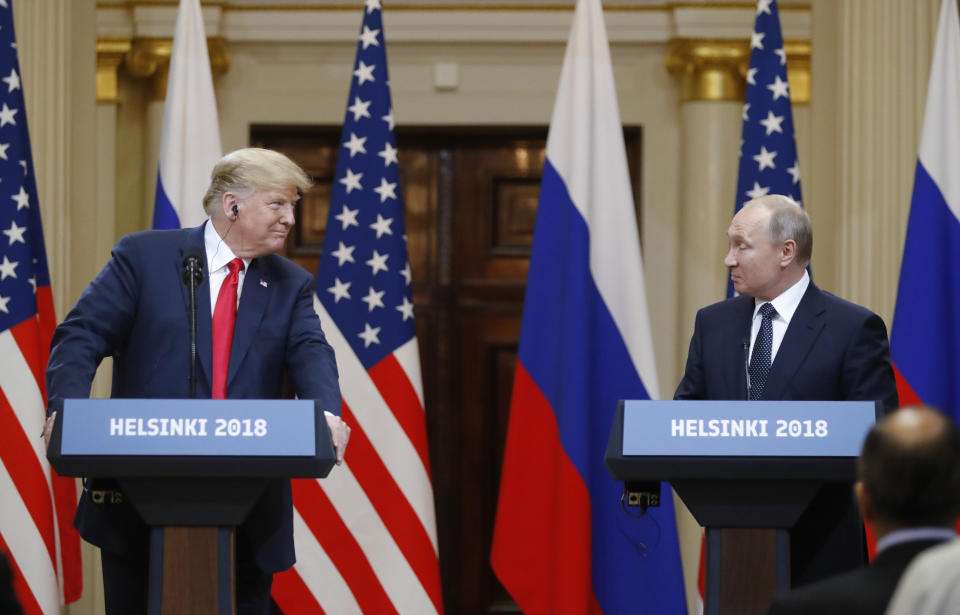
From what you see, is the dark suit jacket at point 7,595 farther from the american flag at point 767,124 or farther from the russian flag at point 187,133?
the american flag at point 767,124

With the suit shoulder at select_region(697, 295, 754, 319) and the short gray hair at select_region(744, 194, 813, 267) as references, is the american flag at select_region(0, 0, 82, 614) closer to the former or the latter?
the suit shoulder at select_region(697, 295, 754, 319)

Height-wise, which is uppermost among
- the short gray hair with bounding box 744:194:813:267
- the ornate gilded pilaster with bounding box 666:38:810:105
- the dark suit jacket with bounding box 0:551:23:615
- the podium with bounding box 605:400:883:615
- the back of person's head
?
the ornate gilded pilaster with bounding box 666:38:810:105

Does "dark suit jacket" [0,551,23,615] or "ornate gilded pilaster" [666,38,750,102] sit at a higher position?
"ornate gilded pilaster" [666,38,750,102]

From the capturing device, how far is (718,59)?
604 cm

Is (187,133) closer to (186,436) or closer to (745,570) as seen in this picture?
(186,436)

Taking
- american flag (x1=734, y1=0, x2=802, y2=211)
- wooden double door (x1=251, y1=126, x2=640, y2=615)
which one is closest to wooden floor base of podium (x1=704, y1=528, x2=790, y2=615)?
american flag (x1=734, y1=0, x2=802, y2=211)

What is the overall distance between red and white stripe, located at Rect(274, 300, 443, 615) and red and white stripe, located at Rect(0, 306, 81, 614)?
0.83 m

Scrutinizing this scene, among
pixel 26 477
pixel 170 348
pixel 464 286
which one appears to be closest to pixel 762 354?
pixel 170 348

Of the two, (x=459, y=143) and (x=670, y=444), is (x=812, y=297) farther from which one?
(x=459, y=143)

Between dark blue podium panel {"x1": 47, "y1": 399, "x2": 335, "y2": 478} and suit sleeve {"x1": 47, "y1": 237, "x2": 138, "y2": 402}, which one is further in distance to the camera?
suit sleeve {"x1": 47, "y1": 237, "x2": 138, "y2": 402}

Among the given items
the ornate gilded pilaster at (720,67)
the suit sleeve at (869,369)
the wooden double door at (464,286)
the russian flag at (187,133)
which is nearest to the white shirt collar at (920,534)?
the suit sleeve at (869,369)

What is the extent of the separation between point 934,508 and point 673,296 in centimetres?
432

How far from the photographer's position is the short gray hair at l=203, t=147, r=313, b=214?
3.51 m

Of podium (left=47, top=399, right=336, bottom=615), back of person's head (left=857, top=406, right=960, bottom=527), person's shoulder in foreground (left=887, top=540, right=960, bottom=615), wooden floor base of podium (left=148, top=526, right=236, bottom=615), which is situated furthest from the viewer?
wooden floor base of podium (left=148, top=526, right=236, bottom=615)
